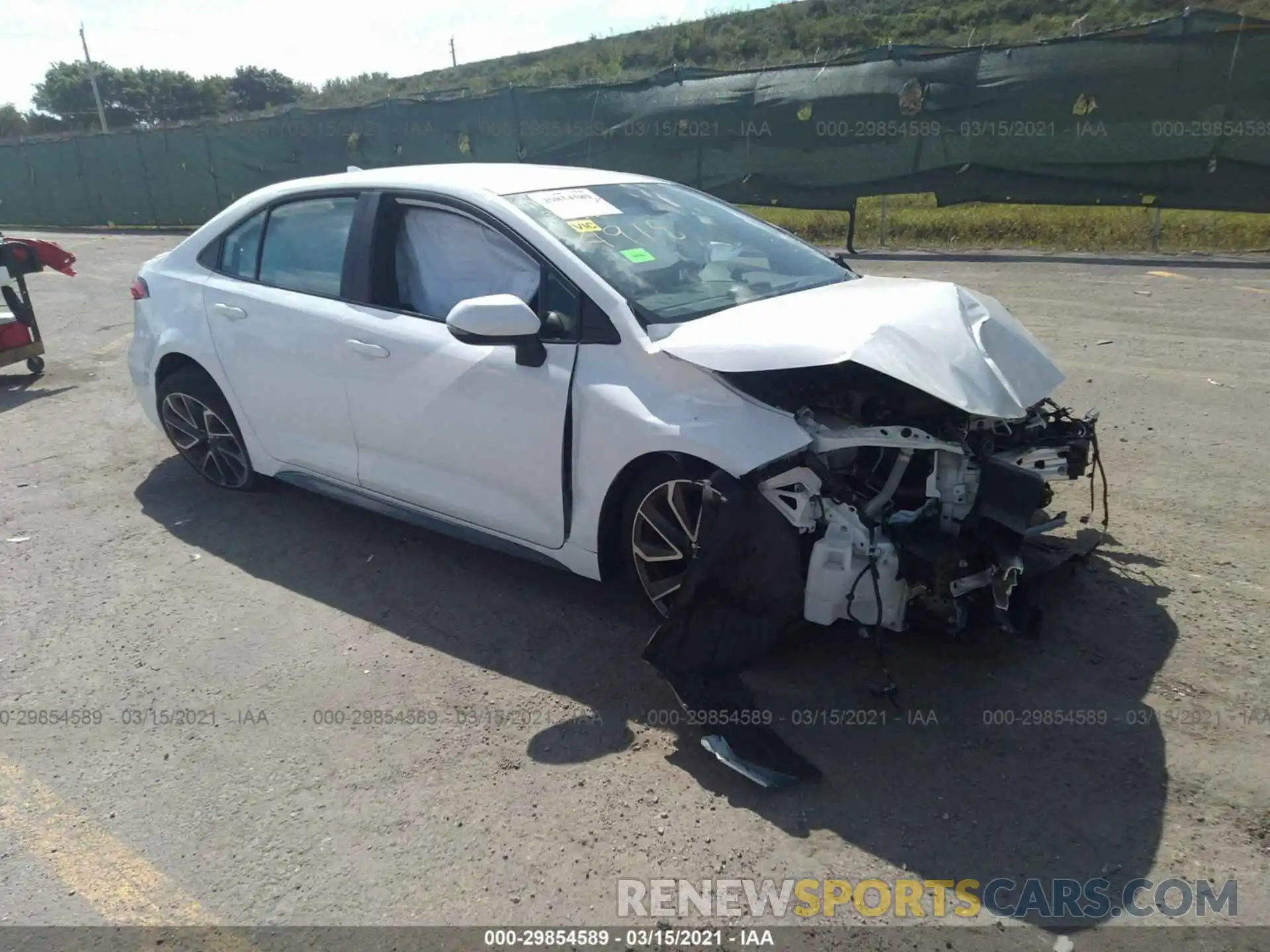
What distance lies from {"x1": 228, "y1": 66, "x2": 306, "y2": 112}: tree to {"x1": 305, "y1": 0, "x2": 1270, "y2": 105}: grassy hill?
5887 mm

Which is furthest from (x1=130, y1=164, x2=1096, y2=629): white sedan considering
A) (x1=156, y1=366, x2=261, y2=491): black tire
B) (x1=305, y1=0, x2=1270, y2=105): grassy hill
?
(x1=305, y1=0, x2=1270, y2=105): grassy hill

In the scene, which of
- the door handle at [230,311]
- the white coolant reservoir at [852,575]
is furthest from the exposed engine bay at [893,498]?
the door handle at [230,311]

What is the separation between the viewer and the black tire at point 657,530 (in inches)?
129

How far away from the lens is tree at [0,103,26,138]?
171 feet

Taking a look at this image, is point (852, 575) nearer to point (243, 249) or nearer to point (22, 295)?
point (243, 249)

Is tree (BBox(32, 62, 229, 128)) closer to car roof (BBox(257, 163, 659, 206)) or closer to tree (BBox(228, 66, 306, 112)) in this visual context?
tree (BBox(228, 66, 306, 112))

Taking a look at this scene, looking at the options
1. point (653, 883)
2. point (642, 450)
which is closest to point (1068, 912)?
point (653, 883)

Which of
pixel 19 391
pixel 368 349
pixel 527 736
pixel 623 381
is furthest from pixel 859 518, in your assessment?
pixel 19 391

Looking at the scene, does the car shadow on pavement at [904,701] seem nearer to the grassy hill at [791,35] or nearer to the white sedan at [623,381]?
the white sedan at [623,381]

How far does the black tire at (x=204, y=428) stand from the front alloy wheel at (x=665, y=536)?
8.57 feet

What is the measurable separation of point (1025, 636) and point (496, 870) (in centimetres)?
192

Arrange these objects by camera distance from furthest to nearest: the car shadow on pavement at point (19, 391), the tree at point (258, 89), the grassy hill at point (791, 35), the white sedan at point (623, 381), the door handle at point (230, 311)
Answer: the tree at point (258, 89) < the grassy hill at point (791, 35) < the car shadow on pavement at point (19, 391) < the door handle at point (230, 311) < the white sedan at point (623, 381)

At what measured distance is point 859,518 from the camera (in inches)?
122

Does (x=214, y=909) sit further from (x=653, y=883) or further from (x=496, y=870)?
(x=653, y=883)
